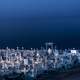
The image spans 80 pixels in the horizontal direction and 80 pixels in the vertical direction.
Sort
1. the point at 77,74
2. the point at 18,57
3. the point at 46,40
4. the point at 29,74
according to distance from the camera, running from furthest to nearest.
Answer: the point at 46,40 < the point at 18,57 < the point at 29,74 < the point at 77,74

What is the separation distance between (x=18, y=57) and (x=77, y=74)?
2.21 meters

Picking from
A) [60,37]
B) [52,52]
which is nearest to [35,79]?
[52,52]

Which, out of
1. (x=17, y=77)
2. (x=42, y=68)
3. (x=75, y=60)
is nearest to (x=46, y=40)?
(x=75, y=60)

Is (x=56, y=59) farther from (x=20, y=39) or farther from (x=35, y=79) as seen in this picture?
(x=20, y=39)

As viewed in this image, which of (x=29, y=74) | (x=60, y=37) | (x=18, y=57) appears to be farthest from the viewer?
(x=60, y=37)

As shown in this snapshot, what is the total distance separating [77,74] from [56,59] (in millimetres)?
1799

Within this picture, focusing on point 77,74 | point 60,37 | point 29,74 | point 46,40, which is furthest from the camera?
point 60,37

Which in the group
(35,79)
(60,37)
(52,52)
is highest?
(60,37)

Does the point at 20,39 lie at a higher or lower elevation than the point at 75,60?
higher

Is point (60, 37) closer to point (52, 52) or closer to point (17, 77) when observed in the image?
point (52, 52)

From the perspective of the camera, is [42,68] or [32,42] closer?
[42,68]

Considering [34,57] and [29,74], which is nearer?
[29,74]

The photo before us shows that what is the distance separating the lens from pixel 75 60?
5.70m

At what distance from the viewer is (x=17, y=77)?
417 centimetres
